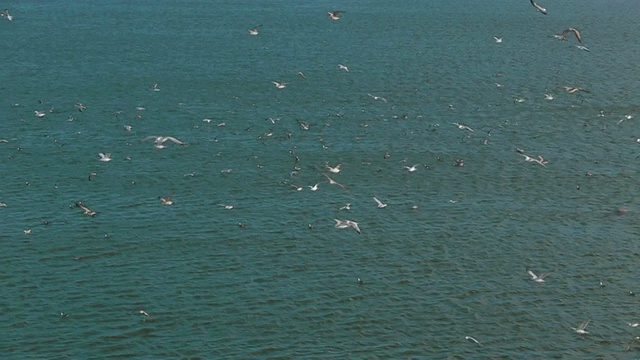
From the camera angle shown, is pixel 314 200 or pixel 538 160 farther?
pixel 538 160

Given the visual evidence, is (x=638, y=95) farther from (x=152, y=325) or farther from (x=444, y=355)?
(x=152, y=325)

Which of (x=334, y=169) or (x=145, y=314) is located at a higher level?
(x=145, y=314)

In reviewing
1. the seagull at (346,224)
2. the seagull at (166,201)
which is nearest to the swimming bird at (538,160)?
the seagull at (346,224)

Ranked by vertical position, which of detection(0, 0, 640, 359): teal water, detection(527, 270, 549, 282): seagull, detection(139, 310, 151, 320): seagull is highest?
detection(527, 270, 549, 282): seagull

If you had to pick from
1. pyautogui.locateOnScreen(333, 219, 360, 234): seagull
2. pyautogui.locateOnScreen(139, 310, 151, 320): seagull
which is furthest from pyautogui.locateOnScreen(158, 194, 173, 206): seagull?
pyautogui.locateOnScreen(139, 310, 151, 320): seagull

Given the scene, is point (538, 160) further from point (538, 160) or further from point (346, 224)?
point (346, 224)

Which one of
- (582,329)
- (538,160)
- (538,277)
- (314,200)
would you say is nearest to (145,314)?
(314,200)

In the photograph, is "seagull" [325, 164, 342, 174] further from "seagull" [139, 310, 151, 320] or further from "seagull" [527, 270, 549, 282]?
"seagull" [139, 310, 151, 320]

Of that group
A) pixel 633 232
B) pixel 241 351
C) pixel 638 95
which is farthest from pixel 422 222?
pixel 638 95

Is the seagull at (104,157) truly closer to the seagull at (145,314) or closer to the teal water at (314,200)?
the teal water at (314,200)
